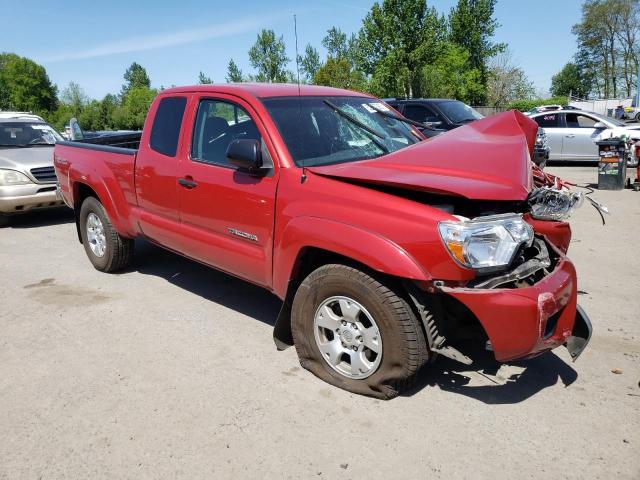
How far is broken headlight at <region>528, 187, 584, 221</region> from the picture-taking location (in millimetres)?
3328

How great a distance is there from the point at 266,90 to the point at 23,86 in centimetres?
9444

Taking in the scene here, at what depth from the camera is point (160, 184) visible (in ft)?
15.1

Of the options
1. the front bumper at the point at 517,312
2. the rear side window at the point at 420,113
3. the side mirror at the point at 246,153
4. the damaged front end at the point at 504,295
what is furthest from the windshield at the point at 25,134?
the front bumper at the point at 517,312

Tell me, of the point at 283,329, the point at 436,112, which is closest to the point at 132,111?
the point at 436,112

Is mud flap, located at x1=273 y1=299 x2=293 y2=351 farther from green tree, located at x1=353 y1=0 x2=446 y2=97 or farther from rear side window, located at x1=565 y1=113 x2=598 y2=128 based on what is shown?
green tree, located at x1=353 y1=0 x2=446 y2=97

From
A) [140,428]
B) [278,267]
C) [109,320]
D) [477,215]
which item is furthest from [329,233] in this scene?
[109,320]

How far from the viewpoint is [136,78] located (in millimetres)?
114312

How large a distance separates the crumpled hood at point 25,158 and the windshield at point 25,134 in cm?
41

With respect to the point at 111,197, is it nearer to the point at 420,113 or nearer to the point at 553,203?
the point at 553,203

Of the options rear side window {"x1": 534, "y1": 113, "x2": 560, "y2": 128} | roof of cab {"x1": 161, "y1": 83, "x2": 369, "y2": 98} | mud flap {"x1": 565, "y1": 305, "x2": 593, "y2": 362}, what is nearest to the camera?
mud flap {"x1": 565, "y1": 305, "x2": 593, "y2": 362}

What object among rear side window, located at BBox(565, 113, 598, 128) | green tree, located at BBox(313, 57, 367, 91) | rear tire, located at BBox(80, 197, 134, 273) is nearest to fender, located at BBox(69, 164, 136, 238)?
rear tire, located at BBox(80, 197, 134, 273)

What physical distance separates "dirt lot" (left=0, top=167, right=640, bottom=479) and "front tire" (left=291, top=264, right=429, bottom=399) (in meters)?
0.13

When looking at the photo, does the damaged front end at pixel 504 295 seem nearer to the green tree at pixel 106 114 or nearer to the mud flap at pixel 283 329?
the mud flap at pixel 283 329

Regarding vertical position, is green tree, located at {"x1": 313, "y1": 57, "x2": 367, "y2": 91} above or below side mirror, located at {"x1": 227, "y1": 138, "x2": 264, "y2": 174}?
above
